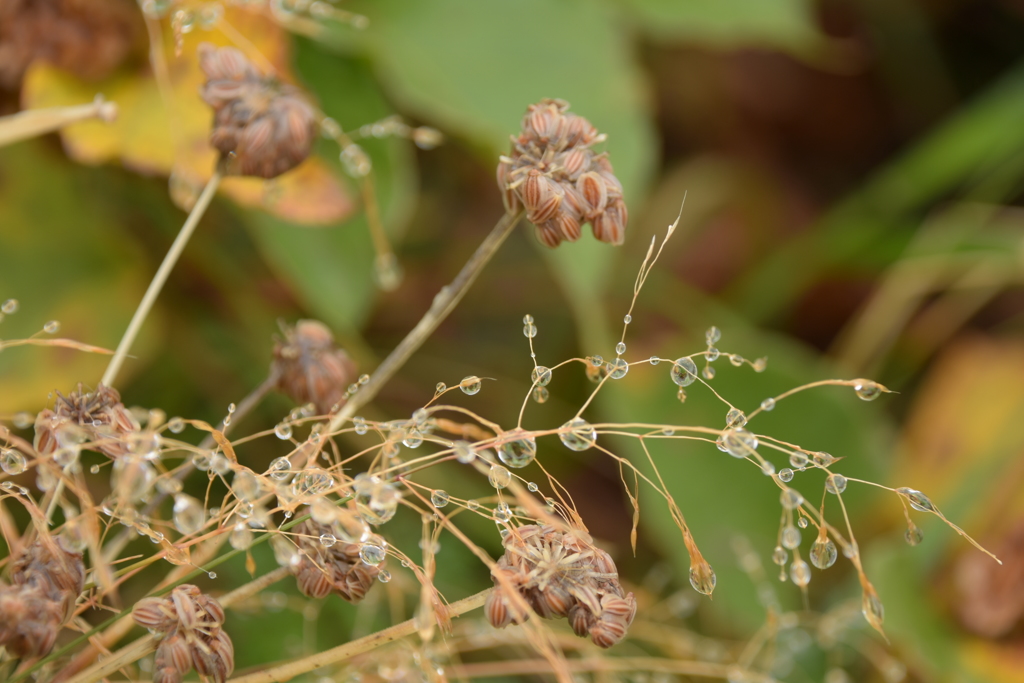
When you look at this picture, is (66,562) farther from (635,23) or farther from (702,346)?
(635,23)

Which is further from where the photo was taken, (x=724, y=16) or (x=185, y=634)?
(x=724, y=16)

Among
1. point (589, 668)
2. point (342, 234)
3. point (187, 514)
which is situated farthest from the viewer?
point (342, 234)

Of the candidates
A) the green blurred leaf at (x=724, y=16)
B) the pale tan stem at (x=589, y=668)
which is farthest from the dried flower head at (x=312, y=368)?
the green blurred leaf at (x=724, y=16)

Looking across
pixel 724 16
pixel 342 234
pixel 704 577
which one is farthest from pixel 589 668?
pixel 724 16

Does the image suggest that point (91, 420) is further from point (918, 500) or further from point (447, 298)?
point (918, 500)

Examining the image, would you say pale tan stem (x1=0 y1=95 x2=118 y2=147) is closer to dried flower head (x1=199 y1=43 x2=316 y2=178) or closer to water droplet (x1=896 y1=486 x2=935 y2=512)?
dried flower head (x1=199 y1=43 x2=316 y2=178)

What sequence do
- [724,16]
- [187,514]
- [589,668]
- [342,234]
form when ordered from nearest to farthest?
[187,514]
[589,668]
[342,234]
[724,16]

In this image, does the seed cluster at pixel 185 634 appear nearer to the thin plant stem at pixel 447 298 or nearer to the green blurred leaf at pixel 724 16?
the thin plant stem at pixel 447 298

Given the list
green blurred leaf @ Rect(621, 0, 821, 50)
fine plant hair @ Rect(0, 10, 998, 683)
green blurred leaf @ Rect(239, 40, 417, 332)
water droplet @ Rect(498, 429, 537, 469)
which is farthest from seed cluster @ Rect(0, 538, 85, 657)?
green blurred leaf @ Rect(621, 0, 821, 50)
